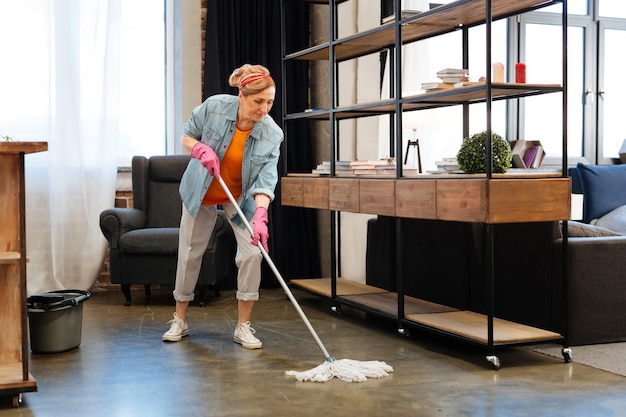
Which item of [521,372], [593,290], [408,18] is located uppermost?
[408,18]

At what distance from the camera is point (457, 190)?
11.5ft

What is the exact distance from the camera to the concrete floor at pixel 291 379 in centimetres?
288

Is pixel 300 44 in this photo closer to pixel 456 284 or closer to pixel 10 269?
pixel 456 284

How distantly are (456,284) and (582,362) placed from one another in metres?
0.94

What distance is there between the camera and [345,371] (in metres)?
3.27

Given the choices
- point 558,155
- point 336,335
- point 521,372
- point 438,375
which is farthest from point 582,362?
point 558,155

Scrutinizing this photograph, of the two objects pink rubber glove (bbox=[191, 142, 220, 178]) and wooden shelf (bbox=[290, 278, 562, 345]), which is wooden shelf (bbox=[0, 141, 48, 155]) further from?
wooden shelf (bbox=[290, 278, 562, 345])

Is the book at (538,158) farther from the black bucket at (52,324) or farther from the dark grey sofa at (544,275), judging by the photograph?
the black bucket at (52,324)

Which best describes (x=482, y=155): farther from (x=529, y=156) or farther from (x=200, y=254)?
(x=200, y=254)

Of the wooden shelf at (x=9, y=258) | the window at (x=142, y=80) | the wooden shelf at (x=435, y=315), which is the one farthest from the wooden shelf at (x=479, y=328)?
the window at (x=142, y=80)

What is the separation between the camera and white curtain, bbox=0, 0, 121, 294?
18.4 feet

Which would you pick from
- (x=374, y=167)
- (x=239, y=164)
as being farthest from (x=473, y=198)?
(x=239, y=164)

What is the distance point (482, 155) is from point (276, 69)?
3011 millimetres

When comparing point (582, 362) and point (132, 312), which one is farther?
point (132, 312)
